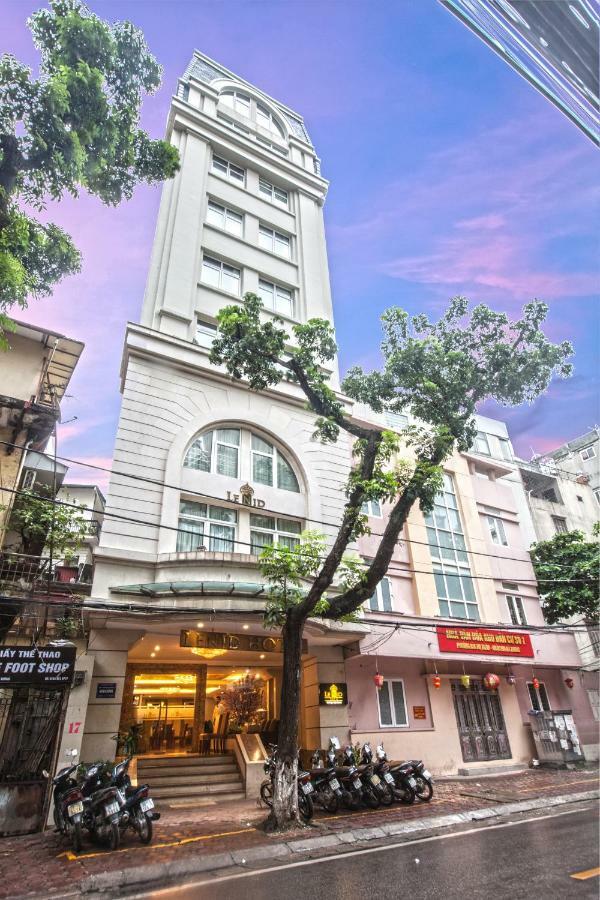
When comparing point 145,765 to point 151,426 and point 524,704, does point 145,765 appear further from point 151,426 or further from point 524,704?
point 524,704

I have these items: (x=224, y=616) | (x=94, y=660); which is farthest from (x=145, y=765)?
(x=224, y=616)

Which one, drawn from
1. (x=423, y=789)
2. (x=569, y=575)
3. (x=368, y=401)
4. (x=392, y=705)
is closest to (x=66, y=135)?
(x=368, y=401)

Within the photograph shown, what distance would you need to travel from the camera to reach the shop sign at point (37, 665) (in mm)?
8641

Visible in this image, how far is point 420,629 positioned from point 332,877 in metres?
9.63

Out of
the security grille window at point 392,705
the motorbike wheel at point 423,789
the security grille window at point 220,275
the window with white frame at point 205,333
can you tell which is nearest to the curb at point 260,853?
the motorbike wheel at point 423,789

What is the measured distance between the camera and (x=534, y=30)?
309 centimetres

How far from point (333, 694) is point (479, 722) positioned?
19.7ft

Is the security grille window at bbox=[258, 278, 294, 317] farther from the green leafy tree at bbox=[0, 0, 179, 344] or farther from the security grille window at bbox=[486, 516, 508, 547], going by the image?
the security grille window at bbox=[486, 516, 508, 547]

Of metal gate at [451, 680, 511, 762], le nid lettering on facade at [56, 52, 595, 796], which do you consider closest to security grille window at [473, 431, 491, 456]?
le nid lettering on facade at [56, 52, 595, 796]

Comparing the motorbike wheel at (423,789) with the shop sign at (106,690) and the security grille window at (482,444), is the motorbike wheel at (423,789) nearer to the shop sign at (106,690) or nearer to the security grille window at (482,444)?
the shop sign at (106,690)

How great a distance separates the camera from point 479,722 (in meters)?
15.8

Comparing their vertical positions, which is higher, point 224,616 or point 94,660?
point 224,616

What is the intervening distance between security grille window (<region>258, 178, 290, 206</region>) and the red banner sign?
1894 centimetres

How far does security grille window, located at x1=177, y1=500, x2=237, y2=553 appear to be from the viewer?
1277 centimetres
